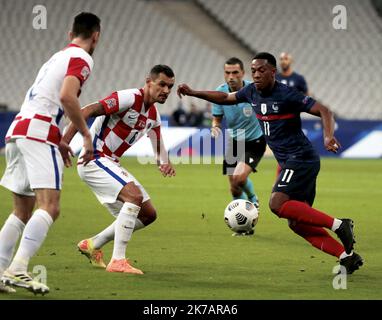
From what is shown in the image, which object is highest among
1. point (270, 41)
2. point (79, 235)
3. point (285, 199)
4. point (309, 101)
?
point (270, 41)

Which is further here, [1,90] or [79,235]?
[1,90]

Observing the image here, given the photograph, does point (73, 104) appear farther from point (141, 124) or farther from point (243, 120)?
point (243, 120)

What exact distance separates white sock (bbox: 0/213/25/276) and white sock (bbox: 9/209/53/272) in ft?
0.92

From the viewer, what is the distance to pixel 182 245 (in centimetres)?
1001

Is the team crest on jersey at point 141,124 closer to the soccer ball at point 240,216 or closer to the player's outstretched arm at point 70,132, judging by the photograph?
the player's outstretched arm at point 70,132

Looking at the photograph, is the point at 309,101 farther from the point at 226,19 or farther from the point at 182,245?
the point at 226,19

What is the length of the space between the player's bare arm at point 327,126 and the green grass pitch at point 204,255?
115cm

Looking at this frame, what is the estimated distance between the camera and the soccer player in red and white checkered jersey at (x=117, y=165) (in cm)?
816

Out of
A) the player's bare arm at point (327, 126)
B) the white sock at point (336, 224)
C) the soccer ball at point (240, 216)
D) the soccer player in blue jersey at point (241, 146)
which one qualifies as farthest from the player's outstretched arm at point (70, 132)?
the soccer player in blue jersey at point (241, 146)

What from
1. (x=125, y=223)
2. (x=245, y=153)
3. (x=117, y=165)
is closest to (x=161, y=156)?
(x=117, y=165)

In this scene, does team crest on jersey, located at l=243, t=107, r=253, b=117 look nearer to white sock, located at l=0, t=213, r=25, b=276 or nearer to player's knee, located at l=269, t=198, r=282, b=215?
player's knee, located at l=269, t=198, r=282, b=215
